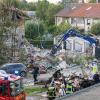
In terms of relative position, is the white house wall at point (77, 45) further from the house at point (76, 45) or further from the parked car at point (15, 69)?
the parked car at point (15, 69)

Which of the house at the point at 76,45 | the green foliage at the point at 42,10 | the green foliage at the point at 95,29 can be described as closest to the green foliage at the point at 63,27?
the green foliage at the point at 95,29

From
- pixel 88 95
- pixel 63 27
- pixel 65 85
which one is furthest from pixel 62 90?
pixel 63 27

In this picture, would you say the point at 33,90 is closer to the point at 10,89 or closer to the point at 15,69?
the point at 15,69

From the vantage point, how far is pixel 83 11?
7812cm

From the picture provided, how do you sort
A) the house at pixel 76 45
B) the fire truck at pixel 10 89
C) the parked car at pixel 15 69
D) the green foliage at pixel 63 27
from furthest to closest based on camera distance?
the green foliage at pixel 63 27 → the house at pixel 76 45 → the parked car at pixel 15 69 → the fire truck at pixel 10 89

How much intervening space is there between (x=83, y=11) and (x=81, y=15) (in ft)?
6.73

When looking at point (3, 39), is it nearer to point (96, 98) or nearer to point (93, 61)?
point (93, 61)

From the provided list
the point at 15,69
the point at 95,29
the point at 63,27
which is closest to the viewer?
the point at 15,69

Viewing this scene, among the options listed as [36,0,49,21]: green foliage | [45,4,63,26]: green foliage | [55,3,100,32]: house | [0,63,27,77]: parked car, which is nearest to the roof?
[55,3,100,32]: house

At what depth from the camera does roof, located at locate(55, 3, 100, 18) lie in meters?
75.5

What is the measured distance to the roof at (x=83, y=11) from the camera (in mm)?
75500

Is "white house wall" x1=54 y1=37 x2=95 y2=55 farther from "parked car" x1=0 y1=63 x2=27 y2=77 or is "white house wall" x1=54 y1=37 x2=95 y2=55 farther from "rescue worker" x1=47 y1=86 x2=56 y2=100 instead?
"rescue worker" x1=47 y1=86 x2=56 y2=100

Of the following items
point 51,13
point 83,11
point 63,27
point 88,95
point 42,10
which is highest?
point 42,10

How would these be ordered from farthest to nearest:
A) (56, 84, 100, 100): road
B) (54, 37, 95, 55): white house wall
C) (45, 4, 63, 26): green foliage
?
(45, 4, 63, 26): green foliage → (54, 37, 95, 55): white house wall → (56, 84, 100, 100): road
